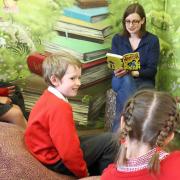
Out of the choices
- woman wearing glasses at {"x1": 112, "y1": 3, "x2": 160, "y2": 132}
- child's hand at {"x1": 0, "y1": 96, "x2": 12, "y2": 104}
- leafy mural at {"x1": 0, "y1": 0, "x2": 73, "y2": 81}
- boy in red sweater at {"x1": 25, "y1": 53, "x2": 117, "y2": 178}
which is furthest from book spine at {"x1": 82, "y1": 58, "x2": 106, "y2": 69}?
boy in red sweater at {"x1": 25, "y1": 53, "x2": 117, "y2": 178}

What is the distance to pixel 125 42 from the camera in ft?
9.86

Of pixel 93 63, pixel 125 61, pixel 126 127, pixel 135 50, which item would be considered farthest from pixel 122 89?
pixel 126 127

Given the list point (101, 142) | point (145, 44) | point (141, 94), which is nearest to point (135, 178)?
point (141, 94)

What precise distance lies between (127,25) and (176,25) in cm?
45

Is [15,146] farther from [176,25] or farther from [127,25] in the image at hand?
[176,25]

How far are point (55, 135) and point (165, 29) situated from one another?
1.89m

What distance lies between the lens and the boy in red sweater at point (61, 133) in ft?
5.67

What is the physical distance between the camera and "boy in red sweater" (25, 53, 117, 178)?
173 centimetres

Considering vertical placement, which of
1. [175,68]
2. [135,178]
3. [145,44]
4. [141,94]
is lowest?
[175,68]

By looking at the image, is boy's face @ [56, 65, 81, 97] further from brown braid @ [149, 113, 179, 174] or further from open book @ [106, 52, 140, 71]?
open book @ [106, 52, 140, 71]

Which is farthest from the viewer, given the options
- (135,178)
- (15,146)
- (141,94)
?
(15,146)

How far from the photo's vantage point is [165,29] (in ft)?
10.6

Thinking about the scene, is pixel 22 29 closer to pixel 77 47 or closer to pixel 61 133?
pixel 77 47

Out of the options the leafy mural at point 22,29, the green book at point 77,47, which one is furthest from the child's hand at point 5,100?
the green book at point 77,47
